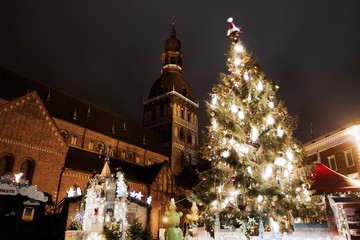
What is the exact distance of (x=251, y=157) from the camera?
11234 millimetres

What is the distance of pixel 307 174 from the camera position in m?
11.0

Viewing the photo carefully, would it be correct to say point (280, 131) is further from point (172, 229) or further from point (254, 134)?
point (172, 229)

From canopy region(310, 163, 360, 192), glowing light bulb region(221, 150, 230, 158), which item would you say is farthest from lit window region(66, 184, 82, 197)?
canopy region(310, 163, 360, 192)

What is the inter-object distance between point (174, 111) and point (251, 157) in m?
39.0

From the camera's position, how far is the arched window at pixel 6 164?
21.0 m

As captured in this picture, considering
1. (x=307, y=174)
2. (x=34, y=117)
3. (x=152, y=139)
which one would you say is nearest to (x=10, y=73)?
(x=34, y=117)

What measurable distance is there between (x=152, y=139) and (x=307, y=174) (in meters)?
Result: 35.8

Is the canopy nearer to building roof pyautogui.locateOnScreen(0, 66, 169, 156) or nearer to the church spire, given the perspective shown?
building roof pyautogui.locateOnScreen(0, 66, 169, 156)

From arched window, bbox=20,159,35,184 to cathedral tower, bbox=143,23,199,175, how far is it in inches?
1012

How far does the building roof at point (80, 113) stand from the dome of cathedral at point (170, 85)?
368 inches

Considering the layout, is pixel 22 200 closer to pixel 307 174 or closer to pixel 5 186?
pixel 5 186

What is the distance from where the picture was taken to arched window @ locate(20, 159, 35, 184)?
21.9 metres

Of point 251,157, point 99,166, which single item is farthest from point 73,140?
point 251,157

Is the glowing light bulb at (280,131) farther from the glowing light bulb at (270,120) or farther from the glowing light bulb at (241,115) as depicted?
the glowing light bulb at (241,115)
